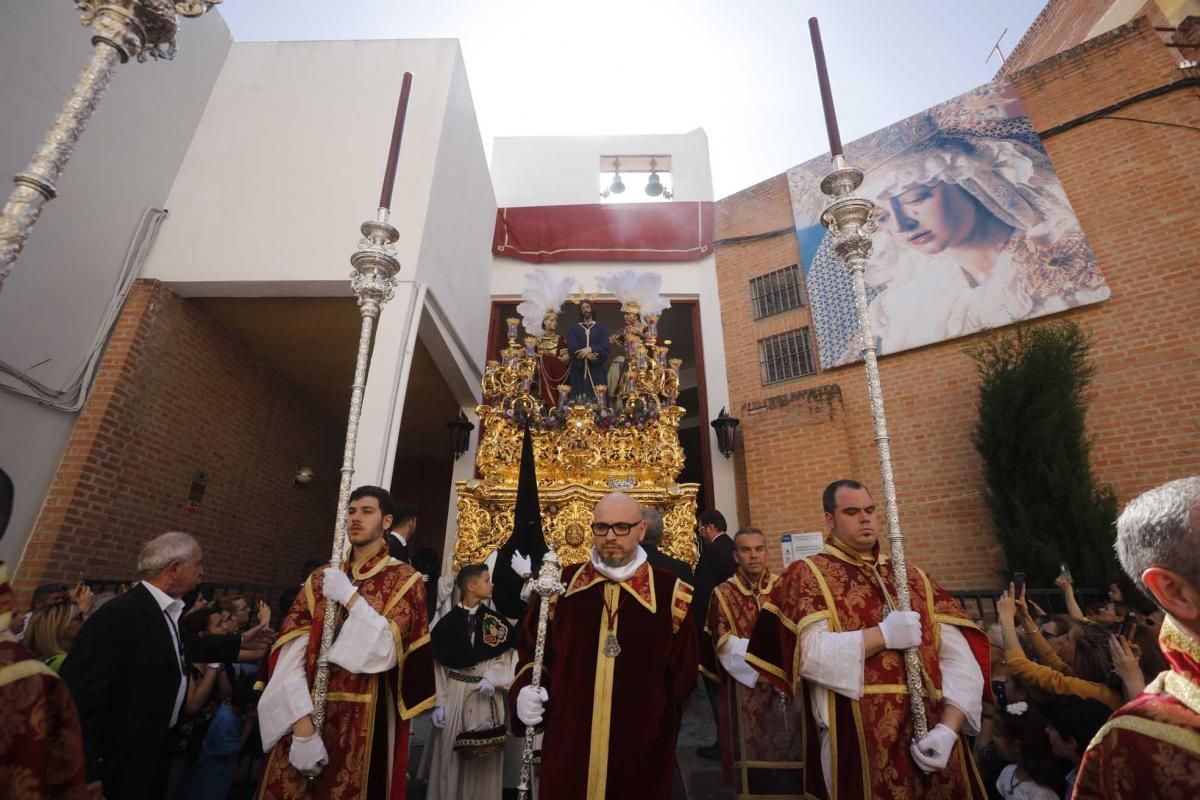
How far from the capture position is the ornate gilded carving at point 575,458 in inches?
309

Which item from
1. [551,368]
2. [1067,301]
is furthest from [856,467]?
[551,368]

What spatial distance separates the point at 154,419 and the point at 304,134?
4234 mm

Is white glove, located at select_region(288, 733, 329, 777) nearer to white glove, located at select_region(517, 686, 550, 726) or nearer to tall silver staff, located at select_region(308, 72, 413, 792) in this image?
tall silver staff, located at select_region(308, 72, 413, 792)

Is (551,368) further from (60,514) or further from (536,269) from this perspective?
(60,514)

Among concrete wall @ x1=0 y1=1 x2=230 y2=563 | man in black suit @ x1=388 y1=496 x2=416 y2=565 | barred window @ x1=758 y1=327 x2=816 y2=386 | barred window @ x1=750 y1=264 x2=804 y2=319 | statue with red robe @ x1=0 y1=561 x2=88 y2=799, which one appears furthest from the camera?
barred window @ x1=750 y1=264 x2=804 y2=319

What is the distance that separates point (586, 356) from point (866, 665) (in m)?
7.31

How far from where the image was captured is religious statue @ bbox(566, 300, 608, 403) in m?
9.47

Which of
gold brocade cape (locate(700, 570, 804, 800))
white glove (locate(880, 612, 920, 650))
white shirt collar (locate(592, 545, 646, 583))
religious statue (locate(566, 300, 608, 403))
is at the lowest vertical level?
gold brocade cape (locate(700, 570, 804, 800))

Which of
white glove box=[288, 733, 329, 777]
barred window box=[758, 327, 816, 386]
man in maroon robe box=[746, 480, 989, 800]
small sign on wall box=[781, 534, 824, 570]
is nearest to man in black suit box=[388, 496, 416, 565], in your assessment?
white glove box=[288, 733, 329, 777]

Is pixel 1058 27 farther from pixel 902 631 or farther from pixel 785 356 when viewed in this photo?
pixel 902 631

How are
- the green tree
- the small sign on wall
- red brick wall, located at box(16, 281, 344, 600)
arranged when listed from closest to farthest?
red brick wall, located at box(16, 281, 344, 600)
the green tree
the small sign on wall

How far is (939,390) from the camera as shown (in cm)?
869

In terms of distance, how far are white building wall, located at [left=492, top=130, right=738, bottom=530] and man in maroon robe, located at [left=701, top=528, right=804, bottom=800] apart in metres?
7.39

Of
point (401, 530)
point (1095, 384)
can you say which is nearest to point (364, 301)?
point (401, 530)
